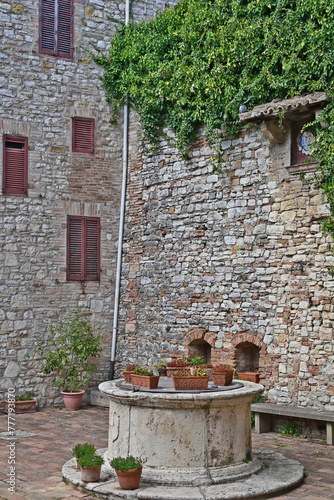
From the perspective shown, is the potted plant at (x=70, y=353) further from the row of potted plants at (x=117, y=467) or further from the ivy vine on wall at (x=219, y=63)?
the row of potted plants at (x=117, y=467)

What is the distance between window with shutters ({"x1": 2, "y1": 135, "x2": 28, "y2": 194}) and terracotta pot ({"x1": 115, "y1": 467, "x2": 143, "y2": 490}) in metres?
6.57

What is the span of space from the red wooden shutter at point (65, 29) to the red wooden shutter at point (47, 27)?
0.34 ft

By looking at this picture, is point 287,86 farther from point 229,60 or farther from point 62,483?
point 62,483

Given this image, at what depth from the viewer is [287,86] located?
938 centimetres

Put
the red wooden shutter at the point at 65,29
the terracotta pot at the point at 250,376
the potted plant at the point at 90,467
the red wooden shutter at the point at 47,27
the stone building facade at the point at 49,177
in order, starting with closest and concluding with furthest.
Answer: the potted plant at the point at 90,467, the terracotta pot at the point at 250,376, the stone building facade at the point at 49,177, the red wooden shutter at the point at 47,27, the red wooden shutter at the point at 65,29

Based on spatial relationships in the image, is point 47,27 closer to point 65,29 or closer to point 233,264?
point 65,29

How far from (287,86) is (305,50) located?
0.54m

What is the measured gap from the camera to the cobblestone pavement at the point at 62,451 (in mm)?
6574

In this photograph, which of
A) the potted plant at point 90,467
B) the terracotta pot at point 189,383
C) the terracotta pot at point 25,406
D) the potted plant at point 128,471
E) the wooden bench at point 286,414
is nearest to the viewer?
the potted plant at point 128,471

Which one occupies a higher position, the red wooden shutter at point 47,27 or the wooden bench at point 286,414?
the red wooden shutter at point 47,27

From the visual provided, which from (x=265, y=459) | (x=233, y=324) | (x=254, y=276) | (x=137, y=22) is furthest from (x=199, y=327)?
(x=137, y=22)

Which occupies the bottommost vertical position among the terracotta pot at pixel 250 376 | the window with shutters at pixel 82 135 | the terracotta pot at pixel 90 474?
the terracotta pot at pixel 90 474

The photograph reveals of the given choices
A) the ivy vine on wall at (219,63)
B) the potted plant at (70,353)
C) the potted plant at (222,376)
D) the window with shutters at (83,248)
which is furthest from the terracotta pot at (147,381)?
the window with shutters at (83,248)

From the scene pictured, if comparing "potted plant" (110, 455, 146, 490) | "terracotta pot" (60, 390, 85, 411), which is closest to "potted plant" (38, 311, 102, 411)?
"terracotta pot" (60, 390, 85, 411)
